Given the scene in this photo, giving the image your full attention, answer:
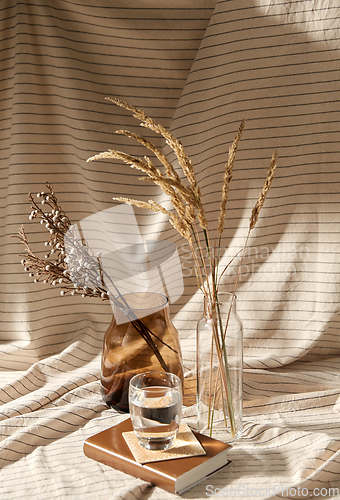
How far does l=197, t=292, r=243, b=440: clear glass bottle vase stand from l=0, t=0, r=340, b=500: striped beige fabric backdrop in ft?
0.76

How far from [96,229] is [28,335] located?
362mm

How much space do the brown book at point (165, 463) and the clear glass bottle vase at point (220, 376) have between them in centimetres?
7

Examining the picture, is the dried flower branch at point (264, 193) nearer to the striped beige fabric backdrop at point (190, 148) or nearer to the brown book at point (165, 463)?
the brown book at point (165, 463)

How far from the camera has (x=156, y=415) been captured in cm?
84

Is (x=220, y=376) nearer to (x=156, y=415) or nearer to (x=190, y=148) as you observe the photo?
(x=156, y=415)

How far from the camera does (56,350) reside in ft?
4.80

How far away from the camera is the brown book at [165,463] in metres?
0.79

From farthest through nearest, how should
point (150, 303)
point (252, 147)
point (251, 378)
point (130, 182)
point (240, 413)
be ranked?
point (130, 182) → point (252, 147) → point (251, 378) → point (150, 303) → point (240, 413)

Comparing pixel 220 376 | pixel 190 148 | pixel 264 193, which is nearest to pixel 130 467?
pixel 220 376

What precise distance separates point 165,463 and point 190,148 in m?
0.88

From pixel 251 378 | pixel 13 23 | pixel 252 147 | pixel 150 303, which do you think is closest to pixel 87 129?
pixel 13 23

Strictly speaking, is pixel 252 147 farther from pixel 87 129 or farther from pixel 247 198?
pixel 87 129

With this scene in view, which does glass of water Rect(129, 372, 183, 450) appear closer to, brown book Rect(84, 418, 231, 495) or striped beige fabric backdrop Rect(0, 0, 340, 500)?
brown book Rect(84, 418, 231, 495)

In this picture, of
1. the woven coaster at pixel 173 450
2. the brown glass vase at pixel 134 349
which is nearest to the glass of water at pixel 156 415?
the woven coaster at pixel 173 450
